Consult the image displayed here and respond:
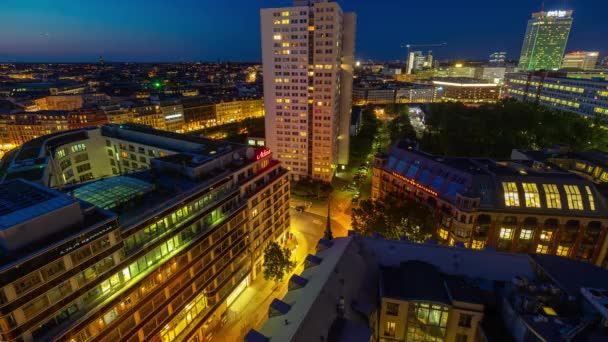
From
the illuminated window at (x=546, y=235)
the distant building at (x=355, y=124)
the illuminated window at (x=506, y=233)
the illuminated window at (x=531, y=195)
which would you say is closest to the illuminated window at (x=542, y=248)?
the illuminated window at (x=546, y=235)

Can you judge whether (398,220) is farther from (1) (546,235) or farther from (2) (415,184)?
(1) (546,235)

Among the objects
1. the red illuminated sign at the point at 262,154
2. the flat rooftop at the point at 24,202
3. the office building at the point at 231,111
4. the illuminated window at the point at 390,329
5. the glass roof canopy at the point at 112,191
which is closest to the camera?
the flat rooftop at the point at 24,202

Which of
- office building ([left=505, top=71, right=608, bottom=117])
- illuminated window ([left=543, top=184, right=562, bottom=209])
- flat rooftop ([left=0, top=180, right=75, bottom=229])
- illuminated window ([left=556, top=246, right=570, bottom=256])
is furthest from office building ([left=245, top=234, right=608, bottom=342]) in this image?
office building ([left=505, top=71, right=608, bottom=117])

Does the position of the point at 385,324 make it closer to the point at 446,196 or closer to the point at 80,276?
the point at 80,276

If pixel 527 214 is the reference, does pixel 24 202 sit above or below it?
above

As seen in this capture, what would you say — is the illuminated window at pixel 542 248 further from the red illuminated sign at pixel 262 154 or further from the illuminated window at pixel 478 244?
the red illuminated sign at pixel 262 154

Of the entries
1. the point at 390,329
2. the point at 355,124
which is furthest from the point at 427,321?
the point at 355,124
